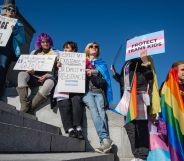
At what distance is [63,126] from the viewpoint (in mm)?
5934

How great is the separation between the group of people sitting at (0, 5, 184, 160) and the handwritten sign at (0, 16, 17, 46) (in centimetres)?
10

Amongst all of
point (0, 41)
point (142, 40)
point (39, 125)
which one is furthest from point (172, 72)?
point (0, 41)

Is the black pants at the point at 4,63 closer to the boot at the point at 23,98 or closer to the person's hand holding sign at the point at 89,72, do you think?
the boot at the point at 23,98

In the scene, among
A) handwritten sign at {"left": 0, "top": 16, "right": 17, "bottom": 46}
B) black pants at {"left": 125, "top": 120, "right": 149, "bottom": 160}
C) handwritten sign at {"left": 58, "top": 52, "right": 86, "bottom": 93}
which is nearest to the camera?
black pants at {"left": 125, "top": 120, "right": 149, "bottom": 160}

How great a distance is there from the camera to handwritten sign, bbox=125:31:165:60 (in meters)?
5.79

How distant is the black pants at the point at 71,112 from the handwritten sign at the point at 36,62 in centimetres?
79

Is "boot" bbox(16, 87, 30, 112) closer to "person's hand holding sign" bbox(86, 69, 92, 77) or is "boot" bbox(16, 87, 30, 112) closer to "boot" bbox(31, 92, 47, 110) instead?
"boot" bbox(31, 92, 47, 110)

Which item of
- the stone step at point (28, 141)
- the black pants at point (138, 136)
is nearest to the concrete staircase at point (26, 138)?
the stone step at point (28, 141)

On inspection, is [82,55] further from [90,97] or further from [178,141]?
[178,141]

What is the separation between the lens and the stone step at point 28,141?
333cm

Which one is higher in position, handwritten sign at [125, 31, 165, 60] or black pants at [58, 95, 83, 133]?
handwritten sign at [125, 31, 165, 60]

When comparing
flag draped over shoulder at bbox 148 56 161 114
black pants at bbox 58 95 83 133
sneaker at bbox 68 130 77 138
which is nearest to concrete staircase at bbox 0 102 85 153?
sneaker at bbox 68 130 77 138

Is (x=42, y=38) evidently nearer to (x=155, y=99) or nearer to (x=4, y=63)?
(x=4, y=63)

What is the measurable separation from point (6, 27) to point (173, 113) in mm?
3502
